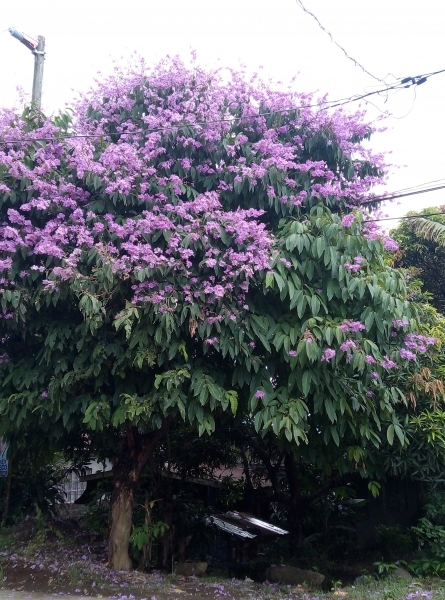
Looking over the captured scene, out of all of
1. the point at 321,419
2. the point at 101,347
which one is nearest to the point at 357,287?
the point at 321,419

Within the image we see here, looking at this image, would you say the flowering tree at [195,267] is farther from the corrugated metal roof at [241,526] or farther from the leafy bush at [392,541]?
the leafy bush at [392,541]

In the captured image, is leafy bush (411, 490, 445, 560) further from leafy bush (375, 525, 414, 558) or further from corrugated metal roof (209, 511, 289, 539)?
corrugated metal roof (209, 511, 289, 539)

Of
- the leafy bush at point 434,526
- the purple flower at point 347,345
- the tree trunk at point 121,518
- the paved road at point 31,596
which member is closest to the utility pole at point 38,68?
the tree trunk at point 121,518

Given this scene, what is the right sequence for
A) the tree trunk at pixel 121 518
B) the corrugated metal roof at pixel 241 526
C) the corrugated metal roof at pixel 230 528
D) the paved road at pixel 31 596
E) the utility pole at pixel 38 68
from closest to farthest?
1. the paved road at pixel 31 596
2. the tree trunk at pixel 121 518
3. the utility pole at pixel 38 68
4. the corrugated metal roof at pixel 230 528
5. the corrugated metal roof at pixel 241 526

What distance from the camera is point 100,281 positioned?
6102 millimetres

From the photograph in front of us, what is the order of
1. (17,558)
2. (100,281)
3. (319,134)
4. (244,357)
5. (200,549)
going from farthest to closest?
1. (200,549)
2. (17,558)
3. (319,134)
4. (244,357)
5. (100,281)

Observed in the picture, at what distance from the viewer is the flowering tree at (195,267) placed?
6250 millimetres

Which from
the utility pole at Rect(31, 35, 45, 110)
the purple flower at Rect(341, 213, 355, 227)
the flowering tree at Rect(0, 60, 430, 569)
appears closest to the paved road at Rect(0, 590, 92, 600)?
the flowering tree at Rect(0, 60, 430, 569)

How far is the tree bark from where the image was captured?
823 cm

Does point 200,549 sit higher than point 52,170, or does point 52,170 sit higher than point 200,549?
point 52,170

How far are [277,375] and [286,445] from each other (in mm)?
1310

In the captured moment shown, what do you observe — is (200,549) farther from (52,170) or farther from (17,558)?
(52,170)

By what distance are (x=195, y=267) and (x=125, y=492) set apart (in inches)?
139

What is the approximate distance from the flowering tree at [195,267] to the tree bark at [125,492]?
1.02 meters
